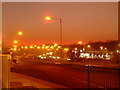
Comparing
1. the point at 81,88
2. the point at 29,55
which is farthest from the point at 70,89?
the point at 29,55

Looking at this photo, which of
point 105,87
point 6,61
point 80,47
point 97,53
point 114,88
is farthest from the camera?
point 80,47

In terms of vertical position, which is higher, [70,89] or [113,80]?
[113,80]

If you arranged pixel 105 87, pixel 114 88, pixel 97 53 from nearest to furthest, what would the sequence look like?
1. pixel 114 88
2. pixel 105 87
3. pixel 97 53

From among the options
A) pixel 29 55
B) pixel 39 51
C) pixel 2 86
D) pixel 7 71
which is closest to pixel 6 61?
pixel 7 71

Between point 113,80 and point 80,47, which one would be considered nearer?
point 113,80

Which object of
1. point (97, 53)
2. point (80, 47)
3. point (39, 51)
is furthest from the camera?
point (39, 51)

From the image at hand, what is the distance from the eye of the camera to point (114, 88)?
28.9 ft

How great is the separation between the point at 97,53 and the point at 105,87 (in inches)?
2155

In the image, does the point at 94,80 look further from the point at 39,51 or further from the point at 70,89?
the point at 39,51

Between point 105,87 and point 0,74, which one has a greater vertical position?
point 0,74

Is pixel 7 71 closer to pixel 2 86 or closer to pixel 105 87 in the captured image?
pixel 2 86

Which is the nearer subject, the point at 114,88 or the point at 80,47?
the point at 114,88

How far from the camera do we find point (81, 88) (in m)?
11.7

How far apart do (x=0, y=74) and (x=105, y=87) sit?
4.44 metres
